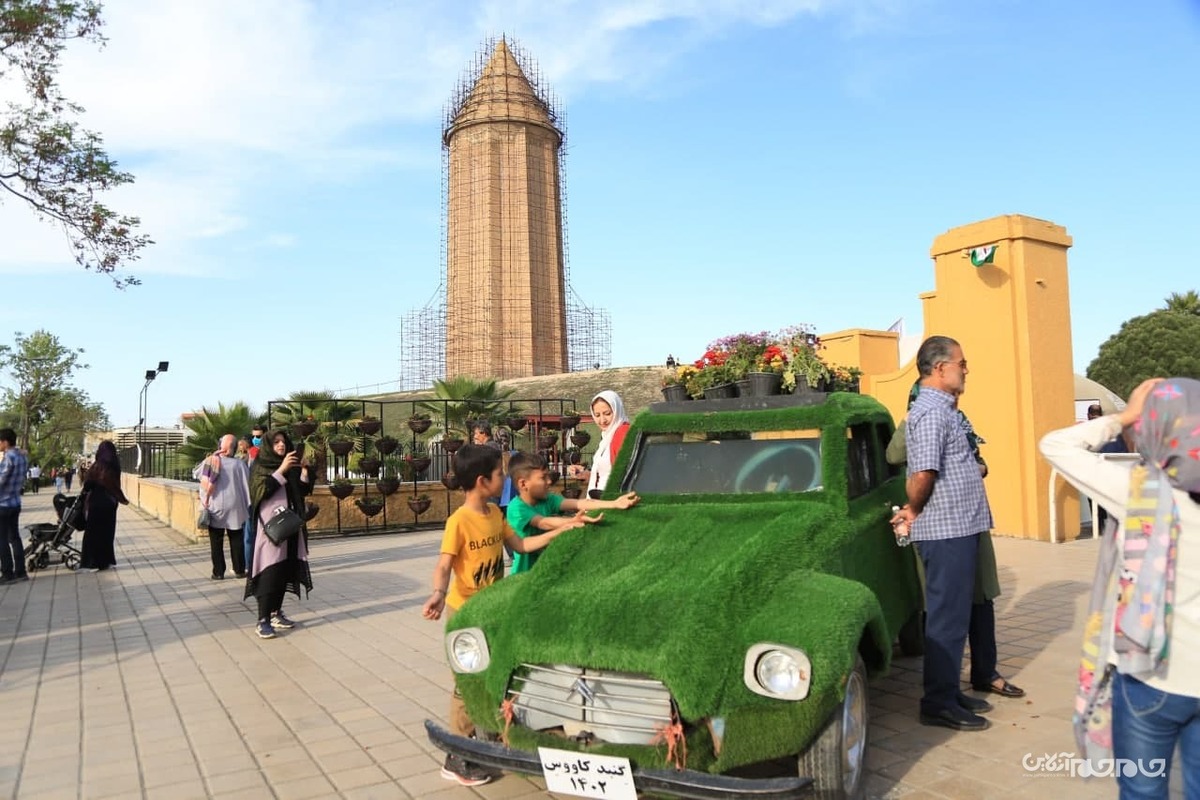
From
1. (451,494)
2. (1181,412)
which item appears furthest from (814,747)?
(451,494)

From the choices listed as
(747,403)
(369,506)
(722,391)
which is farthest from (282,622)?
(369,506)

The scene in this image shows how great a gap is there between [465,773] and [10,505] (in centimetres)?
981

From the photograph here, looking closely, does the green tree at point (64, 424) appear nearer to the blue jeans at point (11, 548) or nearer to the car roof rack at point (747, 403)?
the blue jeans at point (11, 548)

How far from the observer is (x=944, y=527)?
4633 millimetres

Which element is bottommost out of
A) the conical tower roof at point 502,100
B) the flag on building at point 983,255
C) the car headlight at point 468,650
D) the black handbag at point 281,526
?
the car headlight at point 468,650

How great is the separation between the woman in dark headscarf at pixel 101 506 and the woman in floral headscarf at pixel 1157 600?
13060mm

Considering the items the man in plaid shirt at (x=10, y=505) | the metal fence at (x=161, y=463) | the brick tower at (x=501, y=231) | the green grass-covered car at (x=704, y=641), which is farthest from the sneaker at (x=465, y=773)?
the brick tower at (x=501, y=231)

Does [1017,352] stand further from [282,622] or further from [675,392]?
[282,622]

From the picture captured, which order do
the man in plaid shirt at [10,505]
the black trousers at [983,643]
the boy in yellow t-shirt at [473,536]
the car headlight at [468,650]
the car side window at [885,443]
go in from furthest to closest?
the man in plaid shirt at [10,505]
the car side window at [885,443]
the black trousers at [983,643]
the boy in yellow t-shirt at [473,536]
the car headlight at [468,650]

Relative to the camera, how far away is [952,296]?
488 inches

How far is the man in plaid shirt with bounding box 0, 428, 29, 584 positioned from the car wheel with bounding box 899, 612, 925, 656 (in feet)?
34.8

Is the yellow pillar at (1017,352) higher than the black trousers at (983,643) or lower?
higher

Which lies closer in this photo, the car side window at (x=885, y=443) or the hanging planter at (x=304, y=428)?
the car side window at (x=885, y=443)

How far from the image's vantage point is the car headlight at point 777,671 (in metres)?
3.07
